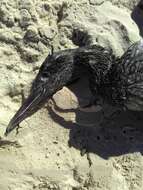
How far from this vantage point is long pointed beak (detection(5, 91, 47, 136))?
3.97m

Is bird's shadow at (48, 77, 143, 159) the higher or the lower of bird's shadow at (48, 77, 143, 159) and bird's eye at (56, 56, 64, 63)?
the lower

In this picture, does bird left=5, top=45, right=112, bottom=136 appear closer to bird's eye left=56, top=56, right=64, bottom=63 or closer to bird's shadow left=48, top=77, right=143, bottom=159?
bird's eye left=56, top=56, right=64, bottom=63

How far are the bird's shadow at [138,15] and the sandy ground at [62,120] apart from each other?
0.12ft

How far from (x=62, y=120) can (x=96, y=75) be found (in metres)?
0.40

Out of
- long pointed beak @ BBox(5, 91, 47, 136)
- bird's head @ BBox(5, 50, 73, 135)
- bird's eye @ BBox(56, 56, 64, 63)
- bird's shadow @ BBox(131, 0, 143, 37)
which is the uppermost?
bird's shadow @ BBox(131, 0, 143, 37)

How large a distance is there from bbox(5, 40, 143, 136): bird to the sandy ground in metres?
0.06

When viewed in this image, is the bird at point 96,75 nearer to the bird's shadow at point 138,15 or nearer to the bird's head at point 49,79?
the bird's head at point 49,79

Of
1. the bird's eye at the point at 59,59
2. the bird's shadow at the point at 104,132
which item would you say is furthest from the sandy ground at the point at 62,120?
the bird's eye at the point at 59,59

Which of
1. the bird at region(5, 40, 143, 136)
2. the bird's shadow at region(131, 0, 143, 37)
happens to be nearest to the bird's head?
the bird at region(5, 40, 143, 136)

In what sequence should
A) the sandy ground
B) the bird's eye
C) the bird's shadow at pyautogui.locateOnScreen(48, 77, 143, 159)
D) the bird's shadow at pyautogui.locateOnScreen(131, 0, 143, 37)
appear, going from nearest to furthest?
1. the sandy ground
2. the bird's shadow at pyautogui.locateOnScreen(48, 77, 143, 159)
3. the bird's eye
4. the bird's shadow at pyautogui.locateOnScreen(131, 0, 143, 37)

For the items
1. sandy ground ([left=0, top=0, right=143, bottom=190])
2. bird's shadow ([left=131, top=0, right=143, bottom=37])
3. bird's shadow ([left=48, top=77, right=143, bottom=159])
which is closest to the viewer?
sandy ground ([left=0, top=0, right=143, bottom=190])

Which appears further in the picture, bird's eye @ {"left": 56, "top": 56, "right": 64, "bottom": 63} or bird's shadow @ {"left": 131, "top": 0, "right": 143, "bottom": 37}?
bird's shadow @ {"left": 131, "top": 0, "right": 143, "bottom": 37}

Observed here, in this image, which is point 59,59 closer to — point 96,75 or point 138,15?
point 96,75

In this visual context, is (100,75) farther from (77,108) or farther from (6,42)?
(6,42)
